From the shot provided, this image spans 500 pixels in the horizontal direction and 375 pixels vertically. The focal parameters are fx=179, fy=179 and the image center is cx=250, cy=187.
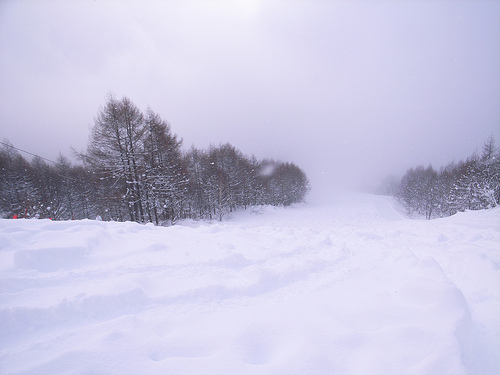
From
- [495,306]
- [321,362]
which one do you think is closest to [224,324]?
[321,362]

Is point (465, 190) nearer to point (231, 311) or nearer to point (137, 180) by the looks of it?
point (231, 311)

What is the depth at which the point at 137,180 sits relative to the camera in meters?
12.8

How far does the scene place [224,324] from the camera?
6.53 feet

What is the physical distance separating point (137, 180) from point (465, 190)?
3726cm

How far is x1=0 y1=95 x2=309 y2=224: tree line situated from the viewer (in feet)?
39.1

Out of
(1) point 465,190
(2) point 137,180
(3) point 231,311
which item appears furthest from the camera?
(1) point 465,190

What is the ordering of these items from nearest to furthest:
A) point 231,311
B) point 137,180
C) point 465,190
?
point 231,311, point 137,180, point 465,190

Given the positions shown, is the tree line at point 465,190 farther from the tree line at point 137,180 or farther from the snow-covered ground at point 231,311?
the snow-covered ground at point 231,311

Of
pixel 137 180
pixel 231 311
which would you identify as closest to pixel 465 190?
pixel 231 311

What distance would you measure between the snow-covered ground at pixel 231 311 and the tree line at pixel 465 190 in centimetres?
2496

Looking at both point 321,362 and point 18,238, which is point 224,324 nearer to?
point 321,362

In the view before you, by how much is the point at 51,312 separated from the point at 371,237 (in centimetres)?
761

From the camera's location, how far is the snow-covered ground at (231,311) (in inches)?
60.6

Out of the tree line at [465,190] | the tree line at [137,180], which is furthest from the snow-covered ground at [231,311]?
the tree line at [465,190]
